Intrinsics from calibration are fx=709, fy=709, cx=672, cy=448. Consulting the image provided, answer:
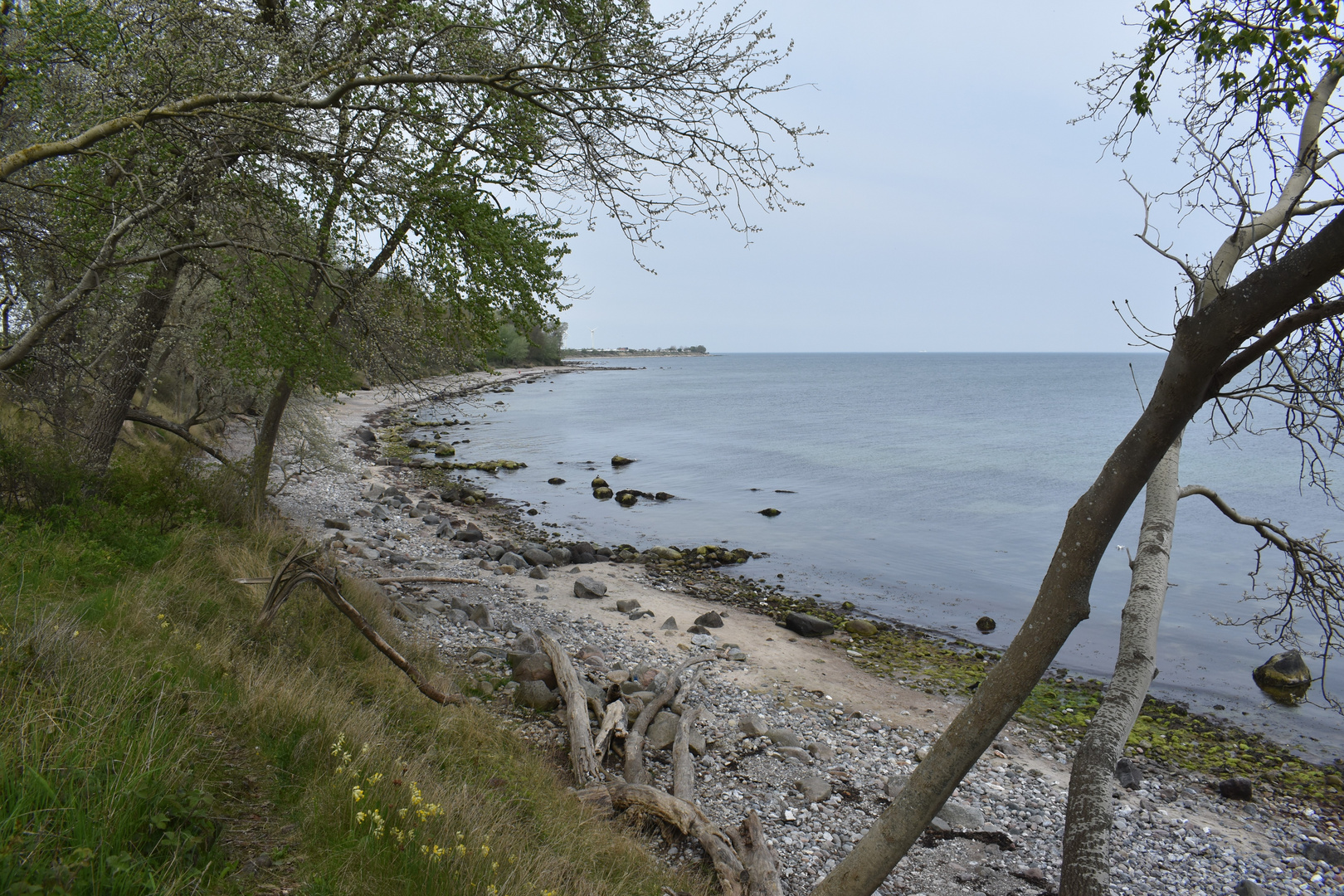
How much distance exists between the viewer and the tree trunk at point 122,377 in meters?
9.52

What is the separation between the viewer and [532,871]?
14.8ft

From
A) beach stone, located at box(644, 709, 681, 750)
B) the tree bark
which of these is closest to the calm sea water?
beach stone, located at box(644, 709, 681, 750)

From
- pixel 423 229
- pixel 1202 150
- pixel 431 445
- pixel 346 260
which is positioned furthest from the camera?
pixel 431 445

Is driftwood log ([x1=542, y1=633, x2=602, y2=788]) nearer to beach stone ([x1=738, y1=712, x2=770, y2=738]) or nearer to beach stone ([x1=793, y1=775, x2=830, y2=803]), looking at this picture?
beach stone ([x1=738, y1=712, x2=770, y2=738])

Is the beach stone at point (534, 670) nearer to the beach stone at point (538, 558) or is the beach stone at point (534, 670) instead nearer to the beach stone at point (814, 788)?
the beach stone at point (814, 788)

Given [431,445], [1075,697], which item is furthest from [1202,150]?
[431,445]

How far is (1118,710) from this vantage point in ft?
17.5

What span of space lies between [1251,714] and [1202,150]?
37.6 feet

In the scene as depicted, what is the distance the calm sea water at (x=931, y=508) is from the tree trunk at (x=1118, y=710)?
917 cm

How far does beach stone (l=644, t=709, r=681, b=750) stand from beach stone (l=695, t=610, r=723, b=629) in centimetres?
532

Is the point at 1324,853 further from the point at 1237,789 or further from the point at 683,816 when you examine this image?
the point at 683,816

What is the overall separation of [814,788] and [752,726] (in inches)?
59.7

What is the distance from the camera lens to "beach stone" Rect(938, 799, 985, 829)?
8.15 m

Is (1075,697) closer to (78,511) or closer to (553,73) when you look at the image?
(553,73)
